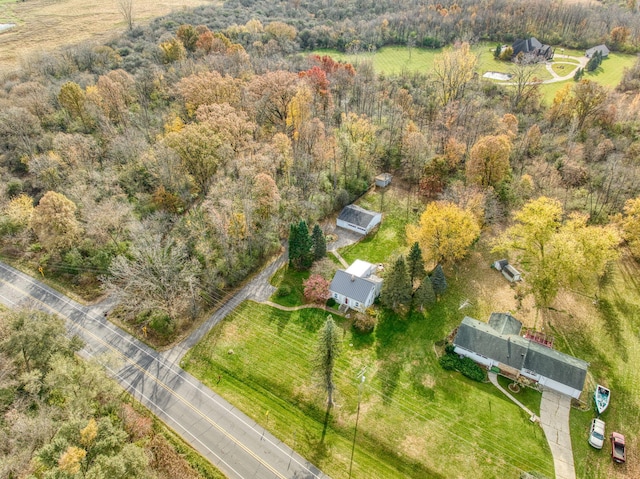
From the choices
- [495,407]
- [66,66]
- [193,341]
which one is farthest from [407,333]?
[66,66]

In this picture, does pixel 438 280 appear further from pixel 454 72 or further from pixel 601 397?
pixel 454 72

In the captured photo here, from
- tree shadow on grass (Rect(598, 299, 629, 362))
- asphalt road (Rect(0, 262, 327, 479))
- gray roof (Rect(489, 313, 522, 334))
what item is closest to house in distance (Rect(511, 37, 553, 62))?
tree shadow on grass (Rect(598, 299, 629, 362))

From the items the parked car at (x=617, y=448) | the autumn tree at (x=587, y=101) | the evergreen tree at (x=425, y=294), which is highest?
the autumn tree at (x=587, y=101)

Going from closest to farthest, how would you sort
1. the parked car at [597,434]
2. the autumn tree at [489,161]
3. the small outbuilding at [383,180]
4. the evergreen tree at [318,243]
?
the parked car at [597,434] < the evergreen tree at [318,243] < the autumn tree at [489,161] < the small outbuilding at [383,180]

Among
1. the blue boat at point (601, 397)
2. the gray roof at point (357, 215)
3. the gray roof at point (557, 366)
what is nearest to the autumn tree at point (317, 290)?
the gray roof at point (357, 215)

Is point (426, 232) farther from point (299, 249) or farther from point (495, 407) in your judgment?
point (495, 407)

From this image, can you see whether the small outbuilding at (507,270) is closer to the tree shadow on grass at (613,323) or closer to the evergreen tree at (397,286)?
the tree shadow on grass at (613,323)

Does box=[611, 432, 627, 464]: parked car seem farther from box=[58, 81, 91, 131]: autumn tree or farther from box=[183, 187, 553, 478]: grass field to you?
box=[58, 81, 91, 131]: autumn tree

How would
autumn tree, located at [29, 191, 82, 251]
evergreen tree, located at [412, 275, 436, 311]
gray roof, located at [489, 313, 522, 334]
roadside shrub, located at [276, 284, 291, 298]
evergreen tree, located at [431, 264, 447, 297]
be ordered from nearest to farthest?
gray roof, located at [489, 313, 522, 334] → evergreen tree, located at [412, 275, 436, 311] → evergreen tree, located at [431, 264, 447, 297] → roadside shrub, located at [276, 284, 291, 298] → autumn tree, located at [29, 191, 82, 251]
